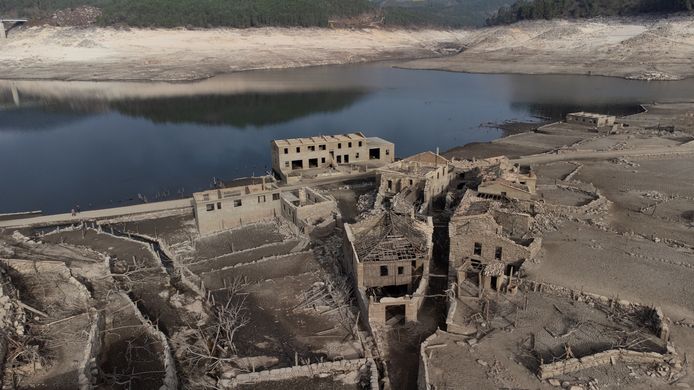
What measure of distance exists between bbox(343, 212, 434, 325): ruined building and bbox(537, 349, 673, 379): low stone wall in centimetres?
763

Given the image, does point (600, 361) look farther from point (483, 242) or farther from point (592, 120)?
point (592, 120)

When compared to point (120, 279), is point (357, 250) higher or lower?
higher

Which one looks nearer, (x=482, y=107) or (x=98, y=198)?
(x=98, y=198)

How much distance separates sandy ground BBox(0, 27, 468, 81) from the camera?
458 feet

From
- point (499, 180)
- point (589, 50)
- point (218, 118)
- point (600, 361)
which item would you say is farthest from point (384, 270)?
point (589, 50)

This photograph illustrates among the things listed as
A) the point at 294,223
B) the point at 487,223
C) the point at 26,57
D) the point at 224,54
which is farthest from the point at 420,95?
the point at 26,57

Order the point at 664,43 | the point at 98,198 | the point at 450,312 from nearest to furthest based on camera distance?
the point at 450,312 → the point at 98,198 → the point at 664,43

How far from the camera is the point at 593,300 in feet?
83.7

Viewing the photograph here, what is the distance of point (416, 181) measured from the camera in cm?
4478

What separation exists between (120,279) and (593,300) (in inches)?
1074

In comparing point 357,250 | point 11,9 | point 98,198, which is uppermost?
point 11,9

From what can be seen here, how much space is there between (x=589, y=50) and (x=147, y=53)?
126404mm

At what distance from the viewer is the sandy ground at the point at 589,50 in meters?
134

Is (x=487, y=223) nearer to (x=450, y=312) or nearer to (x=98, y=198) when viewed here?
(x=450, y=312)
